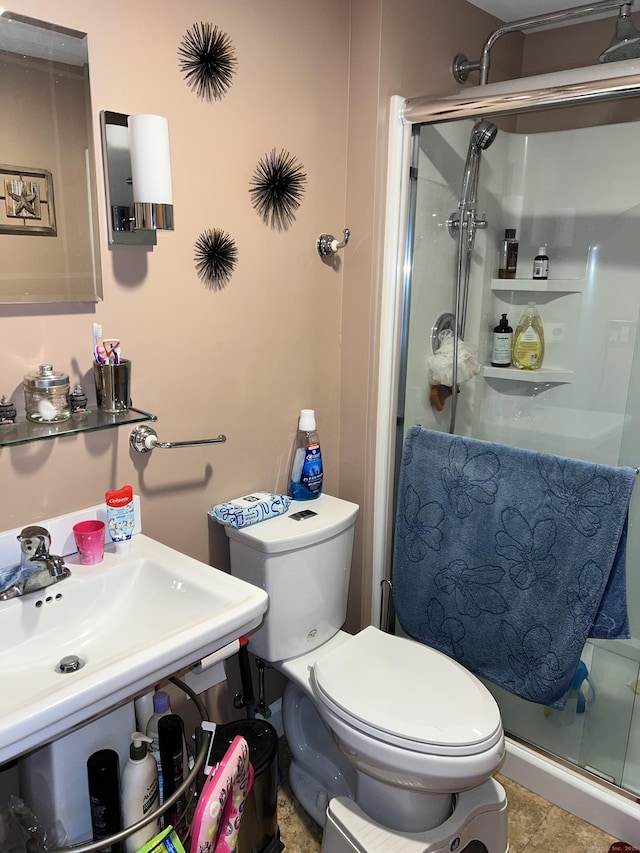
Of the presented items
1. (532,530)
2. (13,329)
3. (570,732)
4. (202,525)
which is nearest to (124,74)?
(13,329)

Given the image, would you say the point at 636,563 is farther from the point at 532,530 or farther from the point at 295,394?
the point at 295,394

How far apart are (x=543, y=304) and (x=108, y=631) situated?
163 cm

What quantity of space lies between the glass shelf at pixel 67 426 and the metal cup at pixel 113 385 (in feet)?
0.06

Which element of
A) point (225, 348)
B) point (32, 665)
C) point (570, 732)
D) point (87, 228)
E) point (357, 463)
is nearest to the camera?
point (32, 665)

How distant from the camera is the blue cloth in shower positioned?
63.9 inches

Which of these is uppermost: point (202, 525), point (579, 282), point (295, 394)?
point (579, 282)

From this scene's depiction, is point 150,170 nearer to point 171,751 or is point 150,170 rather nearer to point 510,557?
point 171,751

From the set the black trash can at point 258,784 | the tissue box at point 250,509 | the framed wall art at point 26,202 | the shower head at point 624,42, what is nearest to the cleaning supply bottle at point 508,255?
the shower head at point 624,42

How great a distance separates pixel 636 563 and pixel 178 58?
70.1 inches

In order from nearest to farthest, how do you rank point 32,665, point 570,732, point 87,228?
point 32,665 → point 87,228 → point 570,732

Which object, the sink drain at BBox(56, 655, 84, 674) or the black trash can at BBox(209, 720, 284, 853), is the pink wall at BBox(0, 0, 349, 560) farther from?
the black trash can at BBox(209, 720, 284, 853)

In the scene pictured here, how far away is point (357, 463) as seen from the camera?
2.04m

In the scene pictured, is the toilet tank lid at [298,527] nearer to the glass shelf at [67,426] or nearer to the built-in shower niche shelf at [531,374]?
the glass shelf at [67,426]

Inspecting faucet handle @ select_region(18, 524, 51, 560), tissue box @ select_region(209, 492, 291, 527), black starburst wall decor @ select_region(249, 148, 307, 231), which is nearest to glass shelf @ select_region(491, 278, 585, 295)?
black starburst wall decor @ select_region(249, 148, 307, 231)
